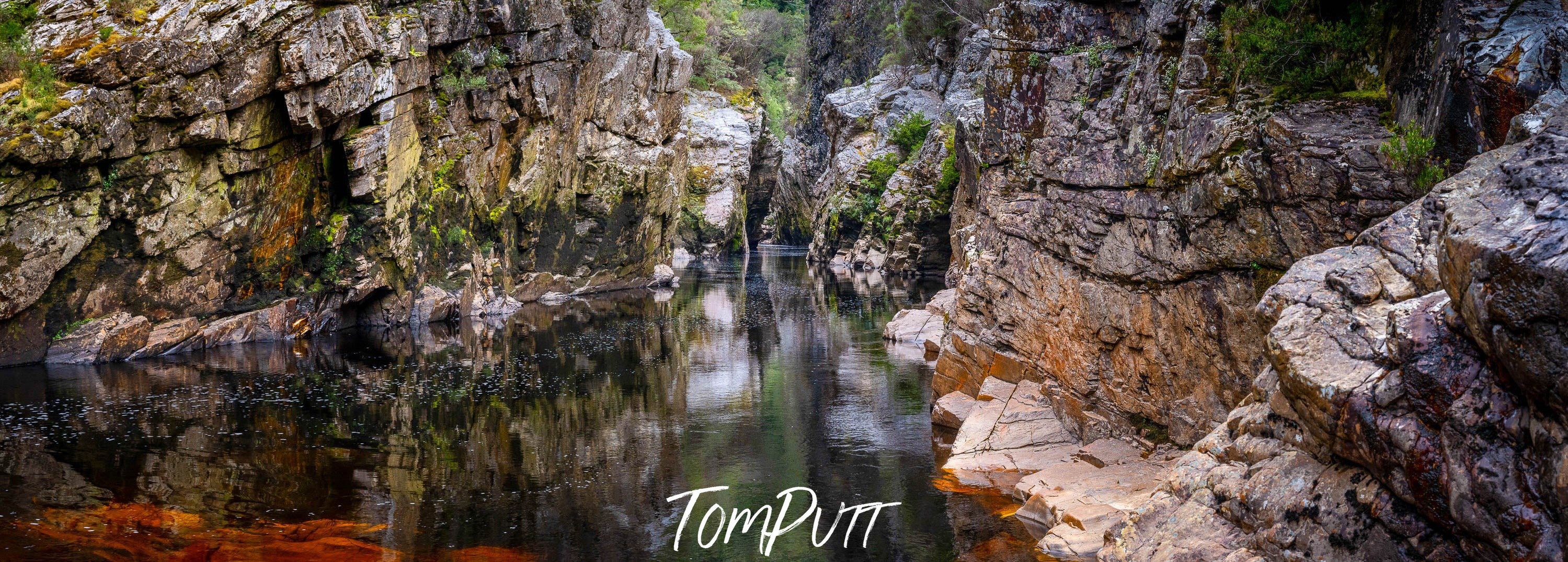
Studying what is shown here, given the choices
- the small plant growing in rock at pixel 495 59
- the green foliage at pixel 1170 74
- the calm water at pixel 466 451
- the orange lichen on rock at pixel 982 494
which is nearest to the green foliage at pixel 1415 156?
the green foliage at pixel 1170 74

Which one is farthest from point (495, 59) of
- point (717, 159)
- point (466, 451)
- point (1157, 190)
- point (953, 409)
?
point (717, 159)

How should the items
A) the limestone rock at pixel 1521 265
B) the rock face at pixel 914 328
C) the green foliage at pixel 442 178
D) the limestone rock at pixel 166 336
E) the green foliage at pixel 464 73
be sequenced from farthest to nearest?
the green foliage at pixel 442 178
the green foliage at pixel 464 73
the rock face at pixel 914 328
the limestone rock at pixel 166 336
the limestone rock at pixel 1521 265

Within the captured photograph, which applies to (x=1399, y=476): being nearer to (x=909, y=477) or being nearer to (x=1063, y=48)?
(x=909, y=477)

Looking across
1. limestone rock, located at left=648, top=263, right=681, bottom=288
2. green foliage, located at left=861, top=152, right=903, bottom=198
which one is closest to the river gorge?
limestone rock, located at left=648, top=263, right=681, bottom=288

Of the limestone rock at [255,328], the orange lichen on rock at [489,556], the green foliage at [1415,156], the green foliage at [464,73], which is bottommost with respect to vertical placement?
the orange lichen on rock at [489,556]

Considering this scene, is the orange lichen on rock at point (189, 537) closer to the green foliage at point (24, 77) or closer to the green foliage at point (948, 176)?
the green foliage at point (24, 77)

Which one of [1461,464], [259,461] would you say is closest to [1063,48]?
[1461,464]

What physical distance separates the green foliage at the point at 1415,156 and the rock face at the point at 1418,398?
1.83 meters

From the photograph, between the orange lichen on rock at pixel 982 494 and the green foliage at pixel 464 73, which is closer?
the orange lichen on rock at pixel 982 494

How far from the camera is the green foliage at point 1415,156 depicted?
10.8 metres

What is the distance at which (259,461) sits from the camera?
1822 cm

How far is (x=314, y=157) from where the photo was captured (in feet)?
112

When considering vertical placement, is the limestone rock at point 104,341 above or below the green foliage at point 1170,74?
below

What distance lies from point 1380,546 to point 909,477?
32.1ft
